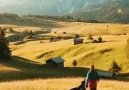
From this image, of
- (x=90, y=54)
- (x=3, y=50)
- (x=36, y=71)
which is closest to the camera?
(x=36, y=71)

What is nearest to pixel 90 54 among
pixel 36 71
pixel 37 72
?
pixel 36 71

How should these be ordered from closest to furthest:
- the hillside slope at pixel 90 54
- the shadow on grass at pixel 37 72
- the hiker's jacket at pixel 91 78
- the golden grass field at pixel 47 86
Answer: the hiker's jacket at pixel 91 78 < the golden grass field at pixel 47 86 < the shadow on grass at pixel 37 72 < the hillside slope at pixel 90 54

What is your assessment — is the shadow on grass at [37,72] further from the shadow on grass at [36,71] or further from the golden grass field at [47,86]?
the golden grass field at [47,86]

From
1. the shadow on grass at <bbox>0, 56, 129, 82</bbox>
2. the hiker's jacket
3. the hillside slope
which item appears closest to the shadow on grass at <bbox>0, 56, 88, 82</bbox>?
the shadow on grass at <bbox>0, 56, 129, 82</bbox>

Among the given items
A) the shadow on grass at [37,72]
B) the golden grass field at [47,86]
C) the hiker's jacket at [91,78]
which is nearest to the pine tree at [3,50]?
the shadow on grass at [37,72]

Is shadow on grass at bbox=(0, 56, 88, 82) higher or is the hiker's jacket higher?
the hiker's jacket

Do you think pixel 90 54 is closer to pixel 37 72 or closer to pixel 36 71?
pixel 36 71

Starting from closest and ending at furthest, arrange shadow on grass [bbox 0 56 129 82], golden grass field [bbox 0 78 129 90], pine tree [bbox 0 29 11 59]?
golden grass field [bbox 0 78 129 90]
shadow on grass [bbox 0 56 129 82]
pine tree [bbox 0 29 11 59]

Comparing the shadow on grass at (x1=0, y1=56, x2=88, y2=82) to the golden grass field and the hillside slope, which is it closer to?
the hillside slope

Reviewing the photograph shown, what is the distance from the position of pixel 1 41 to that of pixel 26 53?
67.4m

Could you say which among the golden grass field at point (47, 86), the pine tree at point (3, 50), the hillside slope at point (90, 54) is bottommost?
the hillside slope at point (90, 54)

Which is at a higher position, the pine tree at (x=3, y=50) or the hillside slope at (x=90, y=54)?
the pine tree at (x=3, y=50)

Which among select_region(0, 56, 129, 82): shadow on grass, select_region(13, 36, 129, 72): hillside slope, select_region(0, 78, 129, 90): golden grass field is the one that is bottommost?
select_region(13, 36, 129, 72): hillside slope

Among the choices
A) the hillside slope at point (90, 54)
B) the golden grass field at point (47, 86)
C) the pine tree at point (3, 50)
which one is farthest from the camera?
the hillside slope at point (90, 54)
